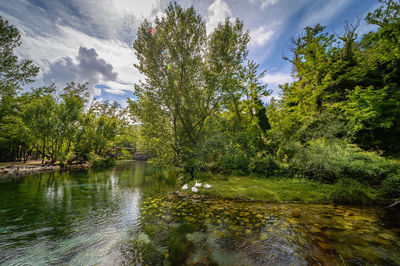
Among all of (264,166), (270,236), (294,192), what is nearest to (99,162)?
(264,166)

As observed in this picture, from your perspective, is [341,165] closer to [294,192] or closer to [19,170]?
[294,192]

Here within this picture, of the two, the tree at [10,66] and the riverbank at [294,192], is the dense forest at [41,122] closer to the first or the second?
the tree at [10,66]

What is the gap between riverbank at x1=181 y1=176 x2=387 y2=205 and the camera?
19.7 ft

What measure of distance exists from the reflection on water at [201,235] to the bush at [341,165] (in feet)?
6.97

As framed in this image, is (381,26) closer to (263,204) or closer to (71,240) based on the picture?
(263,204)

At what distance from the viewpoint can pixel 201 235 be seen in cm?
406

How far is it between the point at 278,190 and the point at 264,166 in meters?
3.09

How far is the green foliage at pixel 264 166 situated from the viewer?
9984mm

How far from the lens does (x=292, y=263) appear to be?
9.62 ft

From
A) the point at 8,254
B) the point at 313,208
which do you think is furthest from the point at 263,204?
the point at 8,254

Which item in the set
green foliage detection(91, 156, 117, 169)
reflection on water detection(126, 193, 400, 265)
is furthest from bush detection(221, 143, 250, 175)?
green foliage detection(91, 156, 117, 169)

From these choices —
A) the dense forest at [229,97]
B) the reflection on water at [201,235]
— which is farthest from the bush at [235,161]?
the reflection on water at [201,235]

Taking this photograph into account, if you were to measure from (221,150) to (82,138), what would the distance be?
→ 24.2 m

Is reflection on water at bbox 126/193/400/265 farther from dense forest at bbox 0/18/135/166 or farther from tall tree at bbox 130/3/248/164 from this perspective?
dense forest at bbox 0/18/135/166
